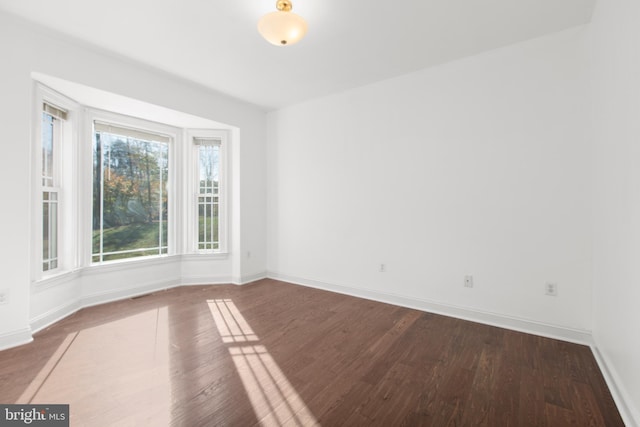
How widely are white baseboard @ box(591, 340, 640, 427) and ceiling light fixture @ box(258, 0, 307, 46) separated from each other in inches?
126

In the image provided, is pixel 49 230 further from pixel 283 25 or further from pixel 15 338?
pixel 283 25

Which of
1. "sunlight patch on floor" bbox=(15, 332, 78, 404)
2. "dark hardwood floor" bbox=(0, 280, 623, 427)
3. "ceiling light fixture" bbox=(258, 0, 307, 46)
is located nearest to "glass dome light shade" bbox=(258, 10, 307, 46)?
"ceiling light fixture" bbox=(258, 0, 307, 46)

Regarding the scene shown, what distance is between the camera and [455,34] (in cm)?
275

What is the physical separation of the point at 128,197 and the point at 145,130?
40.0 inches

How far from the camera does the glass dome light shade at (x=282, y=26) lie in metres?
2.14

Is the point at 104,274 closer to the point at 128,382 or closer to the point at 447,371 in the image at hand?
the point at 128,382

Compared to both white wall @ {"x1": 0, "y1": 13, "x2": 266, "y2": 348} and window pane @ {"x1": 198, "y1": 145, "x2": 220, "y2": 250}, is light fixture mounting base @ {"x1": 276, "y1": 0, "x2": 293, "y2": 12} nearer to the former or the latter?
white wall @ {"x1": 0, "y1": 13, "x2": 266, "y2": 348}

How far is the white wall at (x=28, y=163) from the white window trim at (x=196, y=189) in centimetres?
14

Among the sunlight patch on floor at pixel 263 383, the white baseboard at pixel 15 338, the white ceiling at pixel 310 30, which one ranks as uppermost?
the white ceiling at pixel 310 30

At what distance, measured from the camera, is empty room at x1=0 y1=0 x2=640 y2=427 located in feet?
6.13

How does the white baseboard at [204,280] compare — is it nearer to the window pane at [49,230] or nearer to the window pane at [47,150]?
the window pane at [49,230]

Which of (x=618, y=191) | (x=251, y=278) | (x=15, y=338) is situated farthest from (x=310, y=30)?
(x=15, y=338)

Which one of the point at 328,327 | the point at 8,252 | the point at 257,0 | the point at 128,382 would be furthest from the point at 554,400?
the point at 8,252

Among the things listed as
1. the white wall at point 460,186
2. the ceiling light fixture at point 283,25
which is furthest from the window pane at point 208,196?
the ceiling light fixture at point 283,25
